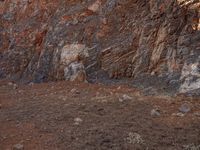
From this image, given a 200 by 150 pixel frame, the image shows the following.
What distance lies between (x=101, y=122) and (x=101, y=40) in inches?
209

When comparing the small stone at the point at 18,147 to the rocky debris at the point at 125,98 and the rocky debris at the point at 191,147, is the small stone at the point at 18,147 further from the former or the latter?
the rocky debris at the point at 125,98

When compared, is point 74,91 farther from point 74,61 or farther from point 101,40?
point 101,40

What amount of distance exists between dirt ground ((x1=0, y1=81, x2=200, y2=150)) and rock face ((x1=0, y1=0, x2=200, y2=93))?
123 cm

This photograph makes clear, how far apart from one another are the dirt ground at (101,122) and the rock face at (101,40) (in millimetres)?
1230

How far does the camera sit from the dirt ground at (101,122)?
718cm

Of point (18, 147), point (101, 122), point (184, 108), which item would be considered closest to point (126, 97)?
point (184, 108)

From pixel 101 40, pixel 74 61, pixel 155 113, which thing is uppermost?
pixel 101 40

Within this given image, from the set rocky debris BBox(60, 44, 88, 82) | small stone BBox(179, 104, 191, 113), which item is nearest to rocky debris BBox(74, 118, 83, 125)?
small stone BBox(179, 104, 191, 113)

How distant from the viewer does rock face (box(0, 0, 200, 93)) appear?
10.7 metres

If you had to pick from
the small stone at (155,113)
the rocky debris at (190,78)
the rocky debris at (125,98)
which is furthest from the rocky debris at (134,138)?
the rocky debris at (190,78)

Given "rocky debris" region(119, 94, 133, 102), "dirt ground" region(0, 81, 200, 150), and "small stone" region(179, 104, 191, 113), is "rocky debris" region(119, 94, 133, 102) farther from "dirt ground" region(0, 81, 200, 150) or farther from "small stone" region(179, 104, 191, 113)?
"small stone" region(179, 104, 191, 113)

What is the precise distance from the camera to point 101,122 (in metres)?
8.11

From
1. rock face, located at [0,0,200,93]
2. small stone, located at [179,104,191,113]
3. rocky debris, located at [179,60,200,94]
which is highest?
rock face, located at [0,0,200,93]

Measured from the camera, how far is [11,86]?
561 inches
